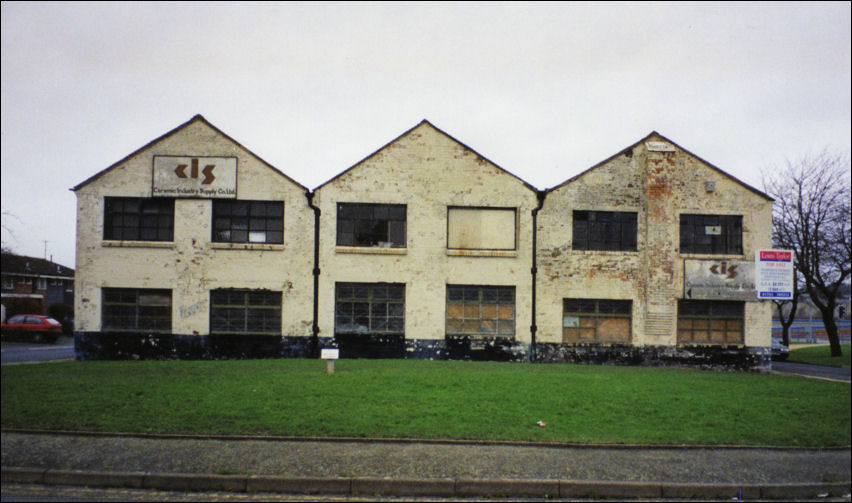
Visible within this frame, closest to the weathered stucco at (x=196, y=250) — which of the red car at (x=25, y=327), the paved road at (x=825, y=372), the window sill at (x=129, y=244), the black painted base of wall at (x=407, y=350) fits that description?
the window sill at (x=129, y=244)

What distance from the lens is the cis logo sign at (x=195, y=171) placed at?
20.5 m

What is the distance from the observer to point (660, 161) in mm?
20984

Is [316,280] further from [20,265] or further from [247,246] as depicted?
[20,265]

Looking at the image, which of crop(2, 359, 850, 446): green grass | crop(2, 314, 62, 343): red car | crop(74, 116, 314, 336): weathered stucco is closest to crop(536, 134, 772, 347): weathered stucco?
crop(2, 359, 850, 446): green grass

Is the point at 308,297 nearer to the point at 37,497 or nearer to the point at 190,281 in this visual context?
the point at 190,281

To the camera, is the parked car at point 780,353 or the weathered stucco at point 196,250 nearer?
the weathered stucco at point 196,250

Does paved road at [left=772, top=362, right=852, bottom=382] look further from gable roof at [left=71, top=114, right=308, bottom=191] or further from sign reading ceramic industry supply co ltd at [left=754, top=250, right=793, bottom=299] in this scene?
gable roof at [left=71, top=114, right=308, bottom=191]

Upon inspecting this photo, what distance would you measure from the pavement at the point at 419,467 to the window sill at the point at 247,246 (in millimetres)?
12545

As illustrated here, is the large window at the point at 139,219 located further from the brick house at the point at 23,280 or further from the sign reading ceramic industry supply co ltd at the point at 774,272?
the sign reading ceramic industry supply co ltd at the point at 774,272

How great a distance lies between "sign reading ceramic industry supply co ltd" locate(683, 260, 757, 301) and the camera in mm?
20797

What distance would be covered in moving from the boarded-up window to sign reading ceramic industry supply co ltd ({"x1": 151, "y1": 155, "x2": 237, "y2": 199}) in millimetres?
8055

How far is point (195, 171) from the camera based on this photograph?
20.5 metres

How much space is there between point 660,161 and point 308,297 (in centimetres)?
1382

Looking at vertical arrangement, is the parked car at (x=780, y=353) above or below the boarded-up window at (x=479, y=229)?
below
